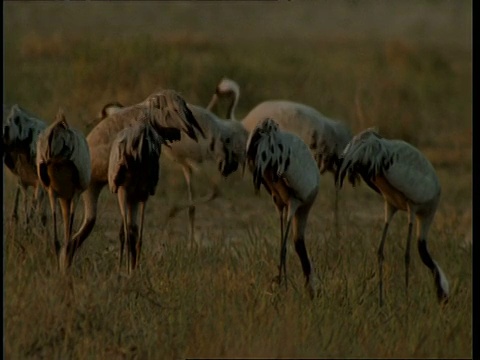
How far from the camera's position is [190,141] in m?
6.52

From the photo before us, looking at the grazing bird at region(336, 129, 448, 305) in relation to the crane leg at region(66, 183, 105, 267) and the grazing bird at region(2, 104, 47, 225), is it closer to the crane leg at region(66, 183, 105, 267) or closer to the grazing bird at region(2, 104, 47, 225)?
the crane leg at region(66, 183, 105, 267)

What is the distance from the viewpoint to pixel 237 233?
705 cm

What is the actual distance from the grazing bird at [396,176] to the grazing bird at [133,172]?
0.59 metres

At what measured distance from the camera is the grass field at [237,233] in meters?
4.71

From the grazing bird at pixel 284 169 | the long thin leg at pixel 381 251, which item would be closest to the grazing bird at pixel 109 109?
the grazing bird at pixel 284 169

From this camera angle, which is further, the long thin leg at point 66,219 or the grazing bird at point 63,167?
the long thin leg at point 66,219

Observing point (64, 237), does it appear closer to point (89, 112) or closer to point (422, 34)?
point (89, 112)

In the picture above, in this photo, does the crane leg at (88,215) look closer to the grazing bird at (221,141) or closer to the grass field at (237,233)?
the grass field at (237,233)

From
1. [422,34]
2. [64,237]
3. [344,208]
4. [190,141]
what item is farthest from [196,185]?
[422,34]

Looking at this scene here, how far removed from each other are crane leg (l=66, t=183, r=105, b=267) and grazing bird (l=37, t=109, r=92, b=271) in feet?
0.24

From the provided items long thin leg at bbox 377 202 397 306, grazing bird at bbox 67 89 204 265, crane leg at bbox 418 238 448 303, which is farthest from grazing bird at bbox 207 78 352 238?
grazing bird at bbox 67 89 204 265

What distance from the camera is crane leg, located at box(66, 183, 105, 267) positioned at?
17.1 ft

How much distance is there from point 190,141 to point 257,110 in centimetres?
30

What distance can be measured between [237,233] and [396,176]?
194 cm
